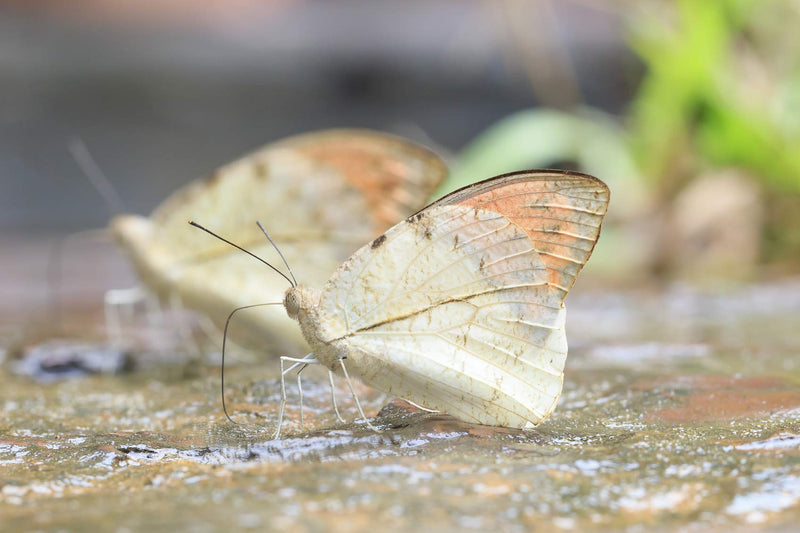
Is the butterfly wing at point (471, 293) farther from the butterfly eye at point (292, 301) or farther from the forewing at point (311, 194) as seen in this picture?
the forewing at point (311, 194)

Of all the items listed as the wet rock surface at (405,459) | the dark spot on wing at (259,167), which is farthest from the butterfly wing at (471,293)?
the dark spot on wing at (259,167)

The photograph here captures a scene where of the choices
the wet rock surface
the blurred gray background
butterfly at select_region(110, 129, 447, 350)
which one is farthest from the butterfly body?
the blurred gray background

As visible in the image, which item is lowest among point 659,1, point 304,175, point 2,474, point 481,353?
point 2,474

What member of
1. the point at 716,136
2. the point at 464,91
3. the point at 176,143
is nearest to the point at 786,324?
the point at 716,136

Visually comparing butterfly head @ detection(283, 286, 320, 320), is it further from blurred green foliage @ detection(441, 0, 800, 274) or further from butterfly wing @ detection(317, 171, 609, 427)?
blurred green foliage @ detection(441, 0, 800, 274)

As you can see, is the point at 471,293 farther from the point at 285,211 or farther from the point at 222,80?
the point at 222,80

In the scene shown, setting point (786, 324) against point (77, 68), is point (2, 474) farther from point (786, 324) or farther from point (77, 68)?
point (77, 68)
